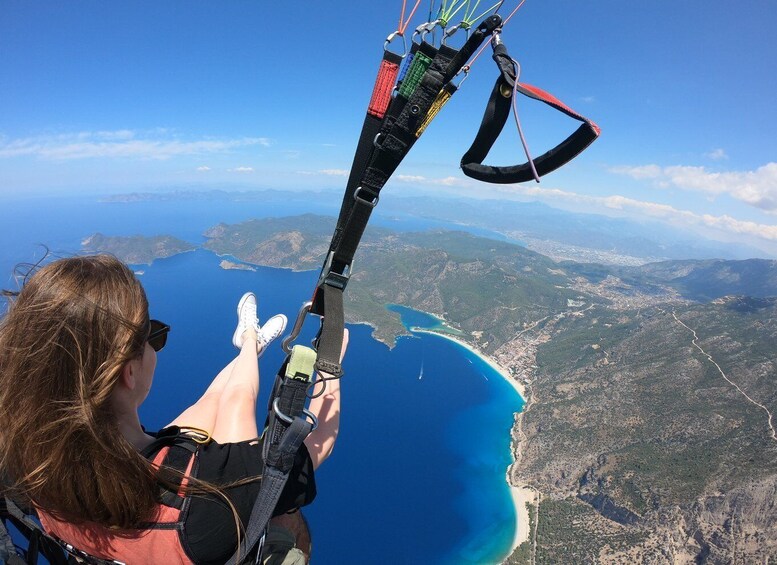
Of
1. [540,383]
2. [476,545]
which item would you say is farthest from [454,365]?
[476,545]

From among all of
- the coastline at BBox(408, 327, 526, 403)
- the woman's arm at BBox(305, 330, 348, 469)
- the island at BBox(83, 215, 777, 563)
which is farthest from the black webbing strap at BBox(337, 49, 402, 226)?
the coastline at BBox(408, 327, 526, 403)

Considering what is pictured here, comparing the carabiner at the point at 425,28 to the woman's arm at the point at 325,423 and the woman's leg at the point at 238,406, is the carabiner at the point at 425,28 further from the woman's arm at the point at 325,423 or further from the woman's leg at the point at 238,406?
the woman's leg at the point at 238,406

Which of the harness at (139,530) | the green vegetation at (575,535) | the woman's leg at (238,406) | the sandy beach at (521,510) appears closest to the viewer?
the harness at (139,530)

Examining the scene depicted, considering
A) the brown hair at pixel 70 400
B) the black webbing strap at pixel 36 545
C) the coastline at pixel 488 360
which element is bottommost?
the coastline at pixel 488 360

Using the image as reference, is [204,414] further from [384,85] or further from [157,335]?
[384,85]

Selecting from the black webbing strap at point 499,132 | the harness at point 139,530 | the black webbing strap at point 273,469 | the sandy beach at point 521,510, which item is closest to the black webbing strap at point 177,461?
the harness at point 139,530

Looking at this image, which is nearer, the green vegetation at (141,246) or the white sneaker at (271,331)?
the white sneaker at (271,331)
